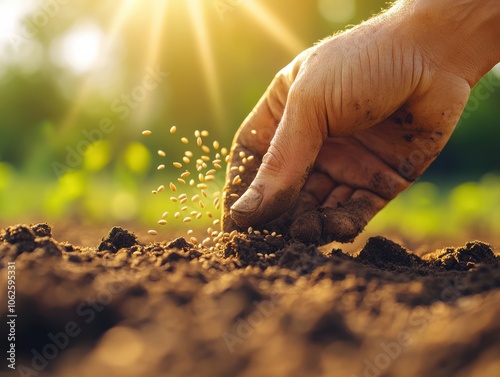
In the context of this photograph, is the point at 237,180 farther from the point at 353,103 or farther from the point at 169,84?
the point at 169,84

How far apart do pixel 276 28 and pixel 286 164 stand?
616cm

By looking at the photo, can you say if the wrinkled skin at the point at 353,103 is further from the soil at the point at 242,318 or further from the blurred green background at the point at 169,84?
the blurred green background at the point at 169,84

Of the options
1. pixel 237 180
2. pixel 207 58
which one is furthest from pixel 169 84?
pixel 237 180

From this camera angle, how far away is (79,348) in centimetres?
133

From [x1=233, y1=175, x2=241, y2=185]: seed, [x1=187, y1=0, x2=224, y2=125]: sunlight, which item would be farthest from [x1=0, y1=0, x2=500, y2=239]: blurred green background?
[x1=233, y1=175, x2=241, y2=185]: seed

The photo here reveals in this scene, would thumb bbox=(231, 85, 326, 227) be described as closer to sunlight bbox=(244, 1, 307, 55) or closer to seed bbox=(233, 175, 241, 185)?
seed bbox=(233, 175, 241, 185)

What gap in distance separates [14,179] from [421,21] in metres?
5.26

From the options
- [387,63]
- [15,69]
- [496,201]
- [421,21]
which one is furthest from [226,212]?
[15,69]

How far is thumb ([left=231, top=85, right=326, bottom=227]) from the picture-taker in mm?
2514

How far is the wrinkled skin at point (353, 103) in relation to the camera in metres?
2.54

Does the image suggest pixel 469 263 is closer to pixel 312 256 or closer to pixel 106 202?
pixel 312 256

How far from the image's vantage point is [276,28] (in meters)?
8.23

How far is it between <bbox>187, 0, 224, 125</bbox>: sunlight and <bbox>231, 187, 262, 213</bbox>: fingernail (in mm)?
5781

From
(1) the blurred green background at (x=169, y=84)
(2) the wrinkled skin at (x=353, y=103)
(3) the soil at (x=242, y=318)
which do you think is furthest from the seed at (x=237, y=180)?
(1) the blurred green background at (x=169, y=84)
